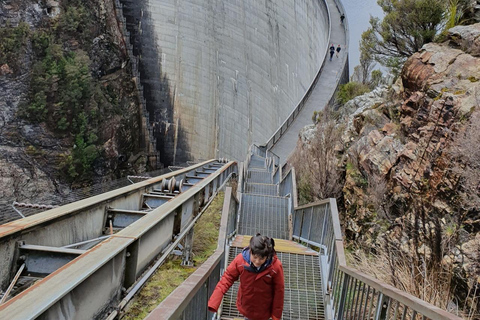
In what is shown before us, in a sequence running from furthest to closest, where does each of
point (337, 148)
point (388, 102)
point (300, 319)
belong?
point (337, 148)
point (388, 102)
point (300, 319)

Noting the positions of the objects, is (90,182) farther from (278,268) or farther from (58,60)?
(278,268)

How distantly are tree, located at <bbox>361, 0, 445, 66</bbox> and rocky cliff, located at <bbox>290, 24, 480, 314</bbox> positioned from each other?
12.7ft

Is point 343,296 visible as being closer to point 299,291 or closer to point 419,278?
point 419,278

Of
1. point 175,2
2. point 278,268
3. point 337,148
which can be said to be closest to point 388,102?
point 337,148

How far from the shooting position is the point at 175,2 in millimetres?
27656

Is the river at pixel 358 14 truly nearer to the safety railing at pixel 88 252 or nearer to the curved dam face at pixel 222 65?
the curved dam face at pixel 222 65

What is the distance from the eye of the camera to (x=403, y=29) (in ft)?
45.5

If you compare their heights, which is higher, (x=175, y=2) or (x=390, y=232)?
(x=175, y=2)

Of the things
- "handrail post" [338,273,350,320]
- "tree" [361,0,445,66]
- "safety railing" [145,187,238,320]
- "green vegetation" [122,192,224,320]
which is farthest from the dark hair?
"tree" [361,0,445,66]

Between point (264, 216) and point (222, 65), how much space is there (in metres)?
18.5

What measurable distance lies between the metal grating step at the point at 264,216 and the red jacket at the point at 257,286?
566cm

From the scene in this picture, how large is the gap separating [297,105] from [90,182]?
1638cm

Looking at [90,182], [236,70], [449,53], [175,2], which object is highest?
[175,2]

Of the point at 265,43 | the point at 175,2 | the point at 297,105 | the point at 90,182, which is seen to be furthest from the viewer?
the point at 90,182
